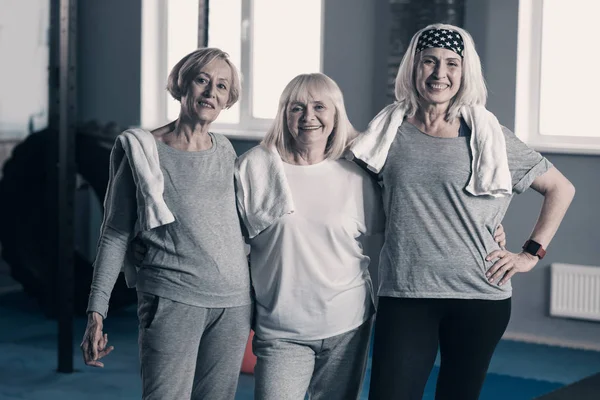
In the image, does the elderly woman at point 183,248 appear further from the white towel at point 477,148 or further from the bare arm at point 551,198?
the bare arm at point 551,198

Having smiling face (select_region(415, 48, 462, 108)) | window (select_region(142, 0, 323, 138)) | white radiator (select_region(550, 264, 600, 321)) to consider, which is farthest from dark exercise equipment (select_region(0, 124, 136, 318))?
smiling face (select_region(415, 48, 462, 108))

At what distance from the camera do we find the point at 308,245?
1.86 metres

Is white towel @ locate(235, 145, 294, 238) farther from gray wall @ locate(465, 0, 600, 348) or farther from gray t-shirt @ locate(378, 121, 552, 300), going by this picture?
gray wall @ locate(465, 0, 600, 348)

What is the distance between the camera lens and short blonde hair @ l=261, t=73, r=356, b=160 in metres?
1.91

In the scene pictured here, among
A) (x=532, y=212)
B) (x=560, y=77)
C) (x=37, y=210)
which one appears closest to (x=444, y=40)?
(x=532, y=212)

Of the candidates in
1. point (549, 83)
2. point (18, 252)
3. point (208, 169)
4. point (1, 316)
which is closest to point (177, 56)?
point (18, 252)

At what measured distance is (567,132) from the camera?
15.5ft

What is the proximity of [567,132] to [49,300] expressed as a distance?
3317 mm

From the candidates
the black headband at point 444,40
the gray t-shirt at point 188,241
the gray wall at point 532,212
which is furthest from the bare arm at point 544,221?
the gray wall at point 532,212

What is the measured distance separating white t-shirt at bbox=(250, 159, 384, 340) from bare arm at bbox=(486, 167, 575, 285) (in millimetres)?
338

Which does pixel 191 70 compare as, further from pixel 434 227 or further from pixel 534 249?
pixel 534 249

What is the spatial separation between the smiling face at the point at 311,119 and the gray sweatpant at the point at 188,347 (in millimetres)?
424

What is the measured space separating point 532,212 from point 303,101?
116 inches

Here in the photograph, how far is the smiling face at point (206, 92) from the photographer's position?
72.7 inches
